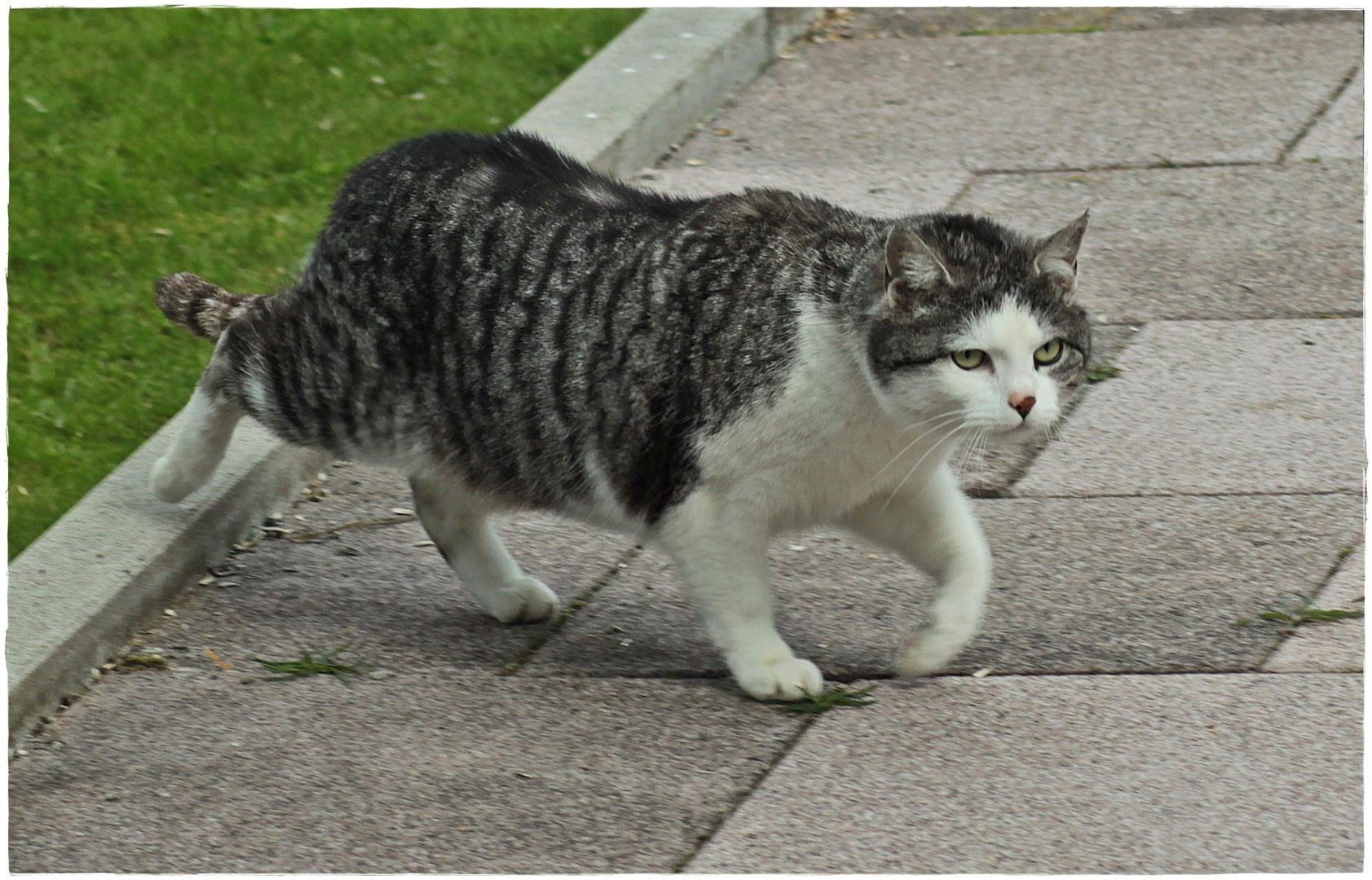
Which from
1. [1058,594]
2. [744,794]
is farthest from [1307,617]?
[744,794]

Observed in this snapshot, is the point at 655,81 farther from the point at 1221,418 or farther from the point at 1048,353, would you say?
the point at 1048,353

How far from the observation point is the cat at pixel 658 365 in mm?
3383

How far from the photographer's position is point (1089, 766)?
333 centimetres

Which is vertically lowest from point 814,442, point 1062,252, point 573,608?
point 573,608

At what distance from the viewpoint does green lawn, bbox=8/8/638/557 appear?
5.04 m

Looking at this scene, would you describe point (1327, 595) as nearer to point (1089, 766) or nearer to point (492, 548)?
point (1089, 766)

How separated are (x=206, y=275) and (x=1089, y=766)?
3.58m

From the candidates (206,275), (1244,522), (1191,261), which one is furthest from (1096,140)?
(206,275)

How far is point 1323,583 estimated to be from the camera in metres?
3.99

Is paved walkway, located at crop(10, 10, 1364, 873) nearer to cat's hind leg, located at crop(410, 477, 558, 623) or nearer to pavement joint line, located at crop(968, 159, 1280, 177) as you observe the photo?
cat's hind leg, located at crop(410, 477, 558, 623)

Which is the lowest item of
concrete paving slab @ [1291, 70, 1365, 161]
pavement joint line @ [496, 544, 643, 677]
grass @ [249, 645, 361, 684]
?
pavement joint line @ [496, 544, 643, 677]

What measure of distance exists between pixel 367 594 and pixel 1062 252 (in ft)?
6.57

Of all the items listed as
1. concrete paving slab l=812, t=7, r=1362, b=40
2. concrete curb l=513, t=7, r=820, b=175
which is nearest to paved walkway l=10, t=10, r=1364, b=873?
concrete curb l=513, t=7, r=820, b=175

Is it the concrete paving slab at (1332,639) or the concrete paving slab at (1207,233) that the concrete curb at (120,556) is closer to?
the concrete paving slab at (1207,233)
